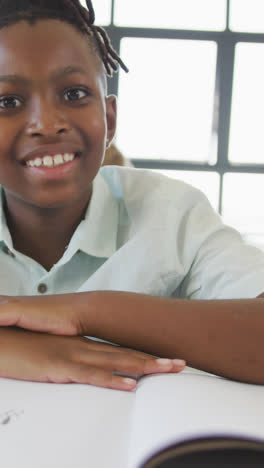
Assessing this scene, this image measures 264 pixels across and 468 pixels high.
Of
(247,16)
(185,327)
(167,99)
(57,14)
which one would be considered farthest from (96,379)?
(247,16)

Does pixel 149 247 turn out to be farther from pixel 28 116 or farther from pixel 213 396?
pixel 213 396

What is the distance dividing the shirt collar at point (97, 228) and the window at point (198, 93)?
4.91ft

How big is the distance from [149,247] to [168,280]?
0.05 m

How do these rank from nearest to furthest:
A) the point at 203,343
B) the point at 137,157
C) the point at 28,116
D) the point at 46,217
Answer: the point at 203,343
the point at 28,116
the point at 46,217
the point at 137,157

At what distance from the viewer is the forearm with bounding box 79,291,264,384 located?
426mm

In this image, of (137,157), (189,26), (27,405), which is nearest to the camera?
(27,405)

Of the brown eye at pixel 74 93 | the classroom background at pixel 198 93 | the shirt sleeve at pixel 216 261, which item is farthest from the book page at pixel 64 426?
the classroom background at pixel 198 93

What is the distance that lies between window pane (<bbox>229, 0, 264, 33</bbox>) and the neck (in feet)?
5.46

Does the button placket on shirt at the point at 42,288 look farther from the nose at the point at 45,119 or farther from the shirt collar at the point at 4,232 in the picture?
the nose at the point at 45,119

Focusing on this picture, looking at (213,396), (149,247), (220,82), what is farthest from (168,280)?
(220,82)

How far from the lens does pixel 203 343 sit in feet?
1.42

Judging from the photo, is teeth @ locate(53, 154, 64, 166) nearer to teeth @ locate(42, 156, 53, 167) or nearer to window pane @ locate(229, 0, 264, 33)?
teeth @ locate(42, 156, 53, 167)

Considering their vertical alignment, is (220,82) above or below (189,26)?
below

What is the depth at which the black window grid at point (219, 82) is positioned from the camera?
6.68 feet
